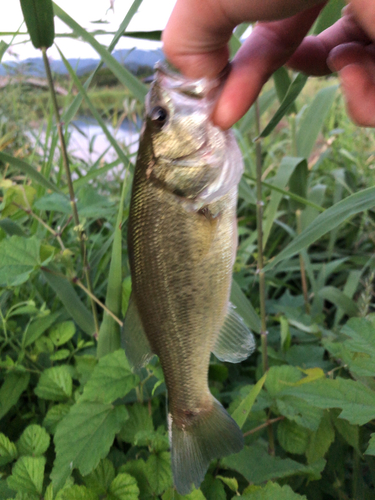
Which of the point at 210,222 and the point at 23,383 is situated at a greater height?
the point at 210,222

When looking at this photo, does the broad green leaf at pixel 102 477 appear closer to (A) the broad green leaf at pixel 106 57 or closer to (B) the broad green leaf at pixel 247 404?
(B) the broad green leaf at pixel 247 404

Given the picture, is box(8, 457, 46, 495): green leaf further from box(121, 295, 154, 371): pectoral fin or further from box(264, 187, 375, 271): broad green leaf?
box(264, 187, 375, 271): broad green leaf

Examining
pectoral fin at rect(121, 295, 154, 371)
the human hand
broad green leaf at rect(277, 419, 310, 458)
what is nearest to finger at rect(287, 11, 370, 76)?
the human hand

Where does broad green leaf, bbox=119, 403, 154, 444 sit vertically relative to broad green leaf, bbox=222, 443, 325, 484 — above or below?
above

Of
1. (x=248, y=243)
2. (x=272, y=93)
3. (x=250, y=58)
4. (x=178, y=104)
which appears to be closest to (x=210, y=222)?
(x=178, y=104)

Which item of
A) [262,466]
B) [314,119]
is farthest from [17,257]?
[314,119]

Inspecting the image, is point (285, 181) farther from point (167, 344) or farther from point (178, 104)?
point (167, 344)

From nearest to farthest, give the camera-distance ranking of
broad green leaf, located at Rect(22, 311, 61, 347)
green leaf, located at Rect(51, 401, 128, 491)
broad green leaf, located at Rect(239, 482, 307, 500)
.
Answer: broad green leaf, located at Rect(239, 482, 307, 500), green leaf, located at Rect(51, 401, 128, 491), broad green leaf, located at Rect(22, 311, 61, 347)
